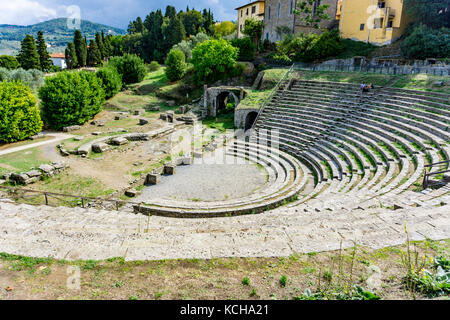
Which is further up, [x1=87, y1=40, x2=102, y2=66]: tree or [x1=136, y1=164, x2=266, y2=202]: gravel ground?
[x1=87, y1=40, x2=102, y2=66]: tree

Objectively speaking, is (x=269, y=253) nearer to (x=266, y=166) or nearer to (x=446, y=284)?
(x=446, y=284)

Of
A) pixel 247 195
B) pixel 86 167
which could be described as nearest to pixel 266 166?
pixel 247 195

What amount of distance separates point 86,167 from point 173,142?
8.10 m

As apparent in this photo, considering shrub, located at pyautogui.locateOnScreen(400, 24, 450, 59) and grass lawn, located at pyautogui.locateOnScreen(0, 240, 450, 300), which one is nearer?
grass lawn, located at pyautogui.locateOnScreen(0, 240, 450, 300)

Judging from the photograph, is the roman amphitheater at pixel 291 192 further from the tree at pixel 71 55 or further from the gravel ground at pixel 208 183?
the tree at pixel 71 55

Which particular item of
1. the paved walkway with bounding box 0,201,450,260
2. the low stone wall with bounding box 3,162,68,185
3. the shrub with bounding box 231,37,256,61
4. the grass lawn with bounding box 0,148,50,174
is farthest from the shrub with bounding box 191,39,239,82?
the paved walkway with bounding box 0,201,450,260

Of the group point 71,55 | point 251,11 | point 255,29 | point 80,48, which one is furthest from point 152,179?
point 80,48

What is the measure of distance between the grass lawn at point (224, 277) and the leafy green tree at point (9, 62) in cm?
6282

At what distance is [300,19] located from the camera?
41719 millimetres

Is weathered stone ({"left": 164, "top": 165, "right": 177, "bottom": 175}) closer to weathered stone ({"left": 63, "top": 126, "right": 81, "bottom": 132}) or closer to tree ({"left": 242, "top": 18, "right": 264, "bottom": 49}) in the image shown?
weathered stone ({"left": 63, "top": 126, "right": 81, "bottom": 132})

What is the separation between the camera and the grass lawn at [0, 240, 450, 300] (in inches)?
200

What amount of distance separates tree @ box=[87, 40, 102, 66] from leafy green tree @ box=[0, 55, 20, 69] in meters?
14.8

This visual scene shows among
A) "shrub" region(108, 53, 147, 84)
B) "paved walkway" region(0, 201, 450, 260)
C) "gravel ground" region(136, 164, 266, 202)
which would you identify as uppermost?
"shrub" region(108, 53, 147, 84)

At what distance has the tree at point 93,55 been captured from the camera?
6519cm
